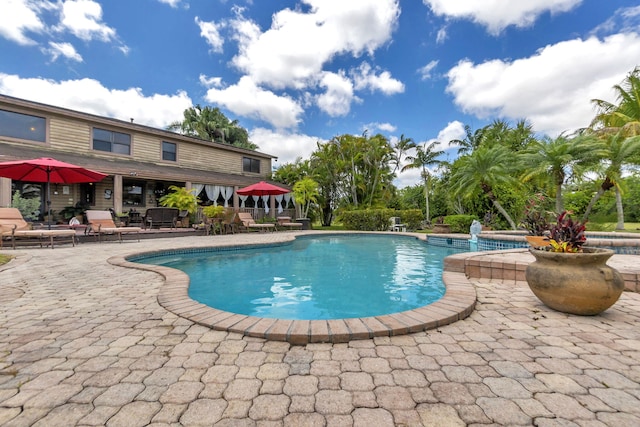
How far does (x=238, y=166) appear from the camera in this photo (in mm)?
19297

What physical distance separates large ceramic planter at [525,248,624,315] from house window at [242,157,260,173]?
19047mm

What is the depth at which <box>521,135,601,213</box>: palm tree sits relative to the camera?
10.9m

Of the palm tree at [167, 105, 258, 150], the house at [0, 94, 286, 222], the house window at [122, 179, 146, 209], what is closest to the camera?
the house at [0, 94, 286, 222]

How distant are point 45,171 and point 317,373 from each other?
11.3 meters

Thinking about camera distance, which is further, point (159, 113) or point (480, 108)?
point (159, 113)

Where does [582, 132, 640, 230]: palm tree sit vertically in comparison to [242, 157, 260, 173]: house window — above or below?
below

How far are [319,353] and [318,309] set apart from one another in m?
1.91

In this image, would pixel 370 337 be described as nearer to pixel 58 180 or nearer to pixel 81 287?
pixel 81 287

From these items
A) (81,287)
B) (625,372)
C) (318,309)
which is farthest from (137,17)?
(625,372)

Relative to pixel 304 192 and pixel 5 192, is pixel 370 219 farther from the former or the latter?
pixel 5 192

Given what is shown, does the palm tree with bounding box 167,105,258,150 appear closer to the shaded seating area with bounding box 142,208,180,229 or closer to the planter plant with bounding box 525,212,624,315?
the shaded seating area with bounding box 142,208,180,229

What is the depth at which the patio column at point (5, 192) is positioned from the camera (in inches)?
386

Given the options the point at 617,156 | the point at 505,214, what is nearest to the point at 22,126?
the point at 505,214

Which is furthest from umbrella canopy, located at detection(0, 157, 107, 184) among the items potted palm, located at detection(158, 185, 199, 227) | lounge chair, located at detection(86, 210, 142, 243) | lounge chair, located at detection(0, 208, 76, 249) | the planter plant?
the planter plant
